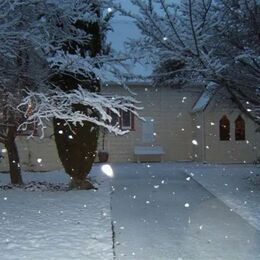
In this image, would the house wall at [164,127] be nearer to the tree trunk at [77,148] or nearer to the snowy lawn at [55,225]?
the tree trunk at [77,148]

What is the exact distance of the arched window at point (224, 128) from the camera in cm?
2534

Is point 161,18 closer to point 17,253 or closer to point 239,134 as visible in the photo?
point 17,253

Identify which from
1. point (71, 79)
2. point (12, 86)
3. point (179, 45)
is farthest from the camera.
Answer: point (71, 79)

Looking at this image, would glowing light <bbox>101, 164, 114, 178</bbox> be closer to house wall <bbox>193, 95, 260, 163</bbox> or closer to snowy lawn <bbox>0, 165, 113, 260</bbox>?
snowy lawn <bbox>0, 165, 113, 260</bbox>

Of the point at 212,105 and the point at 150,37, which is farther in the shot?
the point at 212,105

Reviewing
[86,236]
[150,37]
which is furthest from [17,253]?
[150,37]

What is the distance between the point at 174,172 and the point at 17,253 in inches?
529

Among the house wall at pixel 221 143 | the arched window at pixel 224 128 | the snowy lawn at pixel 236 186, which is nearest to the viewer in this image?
the snowy lawn at pixel 236 186

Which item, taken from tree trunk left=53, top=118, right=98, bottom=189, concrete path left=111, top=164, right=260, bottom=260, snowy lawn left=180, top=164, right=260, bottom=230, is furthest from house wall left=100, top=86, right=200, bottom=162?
tree trunk left=53, top=118, right=98, bottom=189

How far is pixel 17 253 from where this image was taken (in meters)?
7.48

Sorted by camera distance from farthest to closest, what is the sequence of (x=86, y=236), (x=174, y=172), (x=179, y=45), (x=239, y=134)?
(x=239, y=134), (x=174, y=172), (x=179, y=45), (x=86, y=236)

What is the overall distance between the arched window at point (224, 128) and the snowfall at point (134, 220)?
26.0 ft

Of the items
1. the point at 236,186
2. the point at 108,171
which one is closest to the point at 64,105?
the point at 236,186

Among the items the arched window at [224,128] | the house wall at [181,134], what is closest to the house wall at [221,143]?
the house wall at [181,134]
